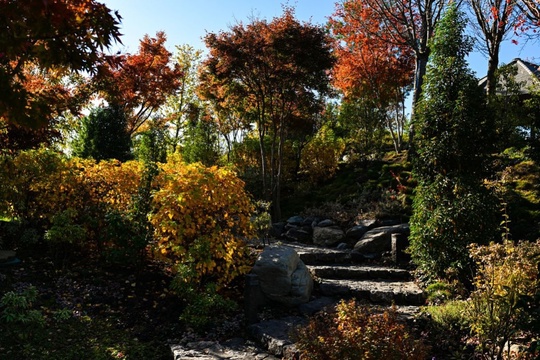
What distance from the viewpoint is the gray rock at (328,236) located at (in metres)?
9.79

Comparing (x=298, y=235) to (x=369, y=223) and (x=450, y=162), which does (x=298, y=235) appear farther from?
(x=450, y=162)

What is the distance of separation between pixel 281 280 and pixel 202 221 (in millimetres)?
1412

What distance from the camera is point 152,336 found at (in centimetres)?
522

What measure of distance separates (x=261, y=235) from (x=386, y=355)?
19.2 ft

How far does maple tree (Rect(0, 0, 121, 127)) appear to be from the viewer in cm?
323

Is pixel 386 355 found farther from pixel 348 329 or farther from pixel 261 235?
pixel 261 235

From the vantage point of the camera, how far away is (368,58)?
1593cm

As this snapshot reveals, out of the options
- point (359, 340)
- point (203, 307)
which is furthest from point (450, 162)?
point (203, 307)

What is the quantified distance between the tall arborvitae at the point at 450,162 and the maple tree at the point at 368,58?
828 centimetres

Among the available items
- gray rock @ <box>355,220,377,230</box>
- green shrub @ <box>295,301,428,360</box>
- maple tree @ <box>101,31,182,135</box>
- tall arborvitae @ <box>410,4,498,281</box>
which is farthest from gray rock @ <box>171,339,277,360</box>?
maple tree @ <box>101,31,182,135</box>

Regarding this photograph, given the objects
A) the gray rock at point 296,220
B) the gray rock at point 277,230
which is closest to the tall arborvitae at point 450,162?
the gray rock at point 277,230

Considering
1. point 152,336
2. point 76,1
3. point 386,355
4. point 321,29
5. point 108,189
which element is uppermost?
point 321,29

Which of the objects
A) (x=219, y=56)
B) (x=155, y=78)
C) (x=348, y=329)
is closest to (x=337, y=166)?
(x=219, y=56)

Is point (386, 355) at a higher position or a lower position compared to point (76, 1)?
lower
